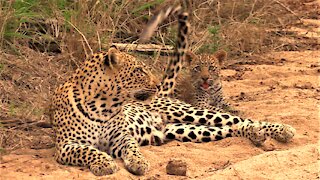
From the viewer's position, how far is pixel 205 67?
8.80 metres

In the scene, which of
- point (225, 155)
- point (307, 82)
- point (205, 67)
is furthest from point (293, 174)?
point (307, 82)

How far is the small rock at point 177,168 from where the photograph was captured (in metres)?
6.48

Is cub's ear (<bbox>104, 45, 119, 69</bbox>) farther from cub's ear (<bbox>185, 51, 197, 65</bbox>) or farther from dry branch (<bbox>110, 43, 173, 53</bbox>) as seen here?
dry branch (<bbox>110, 43, 173, 53</bbox>)

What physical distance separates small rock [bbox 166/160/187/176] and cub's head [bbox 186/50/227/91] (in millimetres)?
2427

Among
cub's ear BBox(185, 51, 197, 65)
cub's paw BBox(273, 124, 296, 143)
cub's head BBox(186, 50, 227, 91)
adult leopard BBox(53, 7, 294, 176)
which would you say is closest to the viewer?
adult leopard BBox(53, 7, 294, 176)

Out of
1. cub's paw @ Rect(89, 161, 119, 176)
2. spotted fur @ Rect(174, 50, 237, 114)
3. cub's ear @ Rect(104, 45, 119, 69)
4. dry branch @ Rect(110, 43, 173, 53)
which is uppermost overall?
cub's ear @ Rect(104, 45, 119, 69)

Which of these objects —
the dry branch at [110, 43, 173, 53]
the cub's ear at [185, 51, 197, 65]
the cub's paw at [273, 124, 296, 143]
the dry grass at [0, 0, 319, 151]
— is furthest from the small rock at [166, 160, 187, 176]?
the dry branch at [110, 43, 173, 53]

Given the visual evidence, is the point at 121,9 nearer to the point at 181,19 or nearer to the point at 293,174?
the point at 181,19

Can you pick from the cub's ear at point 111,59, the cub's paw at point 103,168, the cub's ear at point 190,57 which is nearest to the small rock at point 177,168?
the cub's paw at point 103,168

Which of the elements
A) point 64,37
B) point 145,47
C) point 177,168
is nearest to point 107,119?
point 177,168

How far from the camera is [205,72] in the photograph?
8797 millimetres

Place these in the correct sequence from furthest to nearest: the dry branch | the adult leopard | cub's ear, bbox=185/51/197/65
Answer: the dry branch < cub's ear, bbox=185/51/197/65 < the adult leopard

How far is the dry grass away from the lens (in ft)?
26.1

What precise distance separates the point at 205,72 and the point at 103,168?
2679 mm
